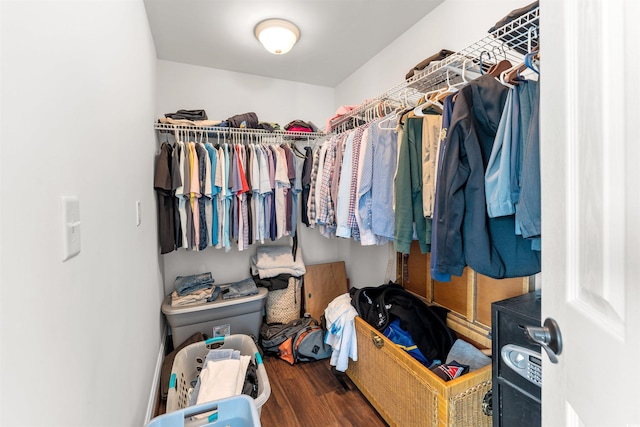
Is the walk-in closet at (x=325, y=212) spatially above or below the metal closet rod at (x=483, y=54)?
below

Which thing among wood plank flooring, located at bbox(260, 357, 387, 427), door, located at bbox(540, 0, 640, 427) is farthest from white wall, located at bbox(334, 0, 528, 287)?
door, located at bbox(540, 0, 640, 427)

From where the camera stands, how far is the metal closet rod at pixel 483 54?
3.07ft

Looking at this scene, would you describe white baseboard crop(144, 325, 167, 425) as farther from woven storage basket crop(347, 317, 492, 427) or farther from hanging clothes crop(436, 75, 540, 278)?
hanging clothes crop(436, 75, 540, 278)

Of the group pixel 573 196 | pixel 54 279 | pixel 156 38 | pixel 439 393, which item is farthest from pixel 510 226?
pixel 156 38

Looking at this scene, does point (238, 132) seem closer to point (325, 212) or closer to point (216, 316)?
point (325, 212)

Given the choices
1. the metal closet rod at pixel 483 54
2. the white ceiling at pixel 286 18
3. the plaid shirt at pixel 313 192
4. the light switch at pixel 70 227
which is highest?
the white ceiling at pixel 286 18

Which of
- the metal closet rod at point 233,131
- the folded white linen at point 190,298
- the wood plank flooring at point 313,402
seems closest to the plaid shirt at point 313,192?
the metal closet rod at point 233,131

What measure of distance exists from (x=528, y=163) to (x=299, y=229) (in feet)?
7.39

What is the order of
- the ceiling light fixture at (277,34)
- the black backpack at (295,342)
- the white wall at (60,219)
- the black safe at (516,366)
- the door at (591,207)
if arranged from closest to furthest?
the door at (591,207)
the white wall at (60,219)
the black safe at (516,366)
the ceiling light fixture at (277,34)
the black backpack at (295,342)

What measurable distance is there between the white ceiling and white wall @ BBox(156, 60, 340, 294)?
0.11 meters

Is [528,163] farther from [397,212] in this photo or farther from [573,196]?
[397,212]

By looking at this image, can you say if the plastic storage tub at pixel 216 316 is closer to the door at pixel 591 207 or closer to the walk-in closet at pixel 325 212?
the walk-in closet at pixel 325 212

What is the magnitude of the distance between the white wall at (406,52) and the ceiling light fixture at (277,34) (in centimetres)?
73

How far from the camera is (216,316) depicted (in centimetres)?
212
